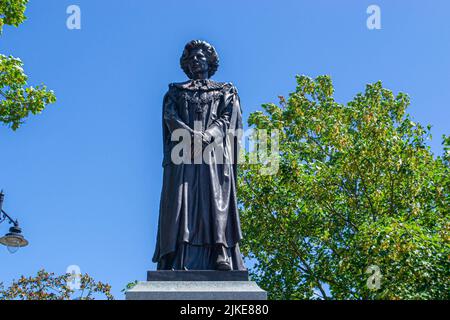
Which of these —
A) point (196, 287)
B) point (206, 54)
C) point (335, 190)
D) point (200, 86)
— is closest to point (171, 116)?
point (200, 86)

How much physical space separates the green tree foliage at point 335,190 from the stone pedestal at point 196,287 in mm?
11943

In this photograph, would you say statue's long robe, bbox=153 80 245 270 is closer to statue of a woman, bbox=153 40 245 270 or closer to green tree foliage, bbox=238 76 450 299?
statue of a woman, bbox=153 40 245 270

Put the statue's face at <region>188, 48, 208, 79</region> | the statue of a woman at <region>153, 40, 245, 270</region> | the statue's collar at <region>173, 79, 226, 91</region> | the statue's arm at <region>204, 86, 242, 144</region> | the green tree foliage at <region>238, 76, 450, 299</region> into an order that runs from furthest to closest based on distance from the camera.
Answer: the green tree foliage at <region>238, 76, 450, 299</region>
the statue's face at <region>188, 48, 208, 79</region>
the statue's collar at <region>173, 79, 226, 91</region>
the statue's arm at <region>204, 86, 242, 144</region>
the statue of a woman at <region>153, 40, 245, 270</region>

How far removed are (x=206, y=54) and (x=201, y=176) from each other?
208cm

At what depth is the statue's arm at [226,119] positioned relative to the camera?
28.2ft

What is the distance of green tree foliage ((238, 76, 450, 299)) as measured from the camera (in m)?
21.3

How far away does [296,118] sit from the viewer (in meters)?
25.8

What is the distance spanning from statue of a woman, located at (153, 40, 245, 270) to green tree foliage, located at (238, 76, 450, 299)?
1109cm

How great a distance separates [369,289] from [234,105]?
34.7 ft

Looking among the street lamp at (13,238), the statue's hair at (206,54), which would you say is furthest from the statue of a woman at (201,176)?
the street lamp at (13,238)

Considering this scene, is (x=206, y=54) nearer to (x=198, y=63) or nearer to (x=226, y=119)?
(x=198, y=63)

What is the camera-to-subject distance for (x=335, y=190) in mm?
23000

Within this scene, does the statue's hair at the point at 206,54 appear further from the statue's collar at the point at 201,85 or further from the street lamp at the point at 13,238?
the street lamp at the point at 13,238

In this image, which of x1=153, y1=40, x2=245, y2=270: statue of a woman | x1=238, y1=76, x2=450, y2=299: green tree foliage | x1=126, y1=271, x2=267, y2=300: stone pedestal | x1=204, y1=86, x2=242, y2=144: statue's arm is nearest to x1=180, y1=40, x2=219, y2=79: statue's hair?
x1=153, y1=40, x2=245, y2=270: statue of a woman
